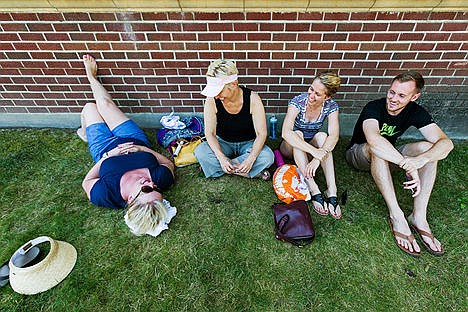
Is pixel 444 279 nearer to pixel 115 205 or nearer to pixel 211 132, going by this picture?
pixel 211 132

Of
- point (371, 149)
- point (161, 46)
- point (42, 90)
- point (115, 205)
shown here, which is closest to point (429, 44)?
point (371, 149)

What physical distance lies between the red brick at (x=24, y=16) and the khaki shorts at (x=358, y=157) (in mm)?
3496

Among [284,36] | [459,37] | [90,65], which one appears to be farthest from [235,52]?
[459,37]

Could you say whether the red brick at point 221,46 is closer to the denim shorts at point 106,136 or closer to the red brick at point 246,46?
the red brick at point 246,46

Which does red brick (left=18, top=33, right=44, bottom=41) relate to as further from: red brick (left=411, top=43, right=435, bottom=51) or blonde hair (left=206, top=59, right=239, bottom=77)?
red brick (left=411, top=43, right=435, bottom=51)

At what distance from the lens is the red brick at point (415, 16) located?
267cm

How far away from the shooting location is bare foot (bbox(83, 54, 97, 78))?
10.2 ft

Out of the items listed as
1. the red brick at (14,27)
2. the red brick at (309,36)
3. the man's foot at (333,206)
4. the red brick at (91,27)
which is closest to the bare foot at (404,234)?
the man's foot at (333,206)

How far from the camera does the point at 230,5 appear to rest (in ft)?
8.76

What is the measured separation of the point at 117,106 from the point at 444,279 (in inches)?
147

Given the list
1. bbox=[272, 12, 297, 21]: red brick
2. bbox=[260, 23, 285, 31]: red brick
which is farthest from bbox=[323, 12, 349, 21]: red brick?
bbox=[260, 23, 285, 31]: red brick

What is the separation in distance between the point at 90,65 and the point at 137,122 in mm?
888

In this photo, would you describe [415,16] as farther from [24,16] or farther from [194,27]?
[24,16]

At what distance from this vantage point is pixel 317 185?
2932mm
